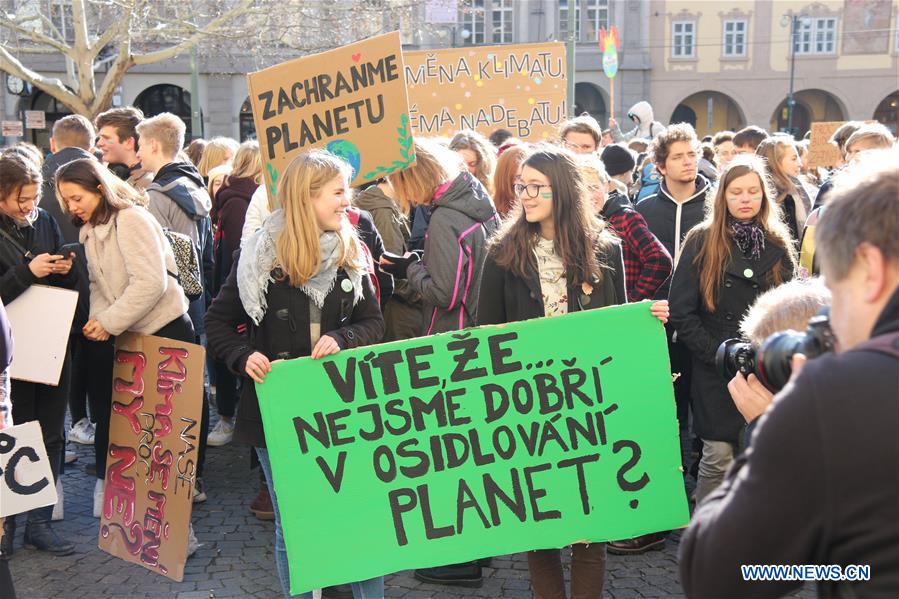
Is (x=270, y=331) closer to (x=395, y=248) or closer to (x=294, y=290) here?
(x=294, y=290)

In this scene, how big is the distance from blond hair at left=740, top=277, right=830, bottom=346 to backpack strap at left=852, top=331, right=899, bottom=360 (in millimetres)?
754

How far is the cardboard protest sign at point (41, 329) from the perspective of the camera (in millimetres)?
4215

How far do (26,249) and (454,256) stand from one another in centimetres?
216

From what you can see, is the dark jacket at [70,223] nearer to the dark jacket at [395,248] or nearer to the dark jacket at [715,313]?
the dark jacket at [395,248]

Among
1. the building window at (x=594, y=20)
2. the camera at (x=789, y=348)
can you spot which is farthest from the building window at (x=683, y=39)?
the camera at (x=789, y=348)

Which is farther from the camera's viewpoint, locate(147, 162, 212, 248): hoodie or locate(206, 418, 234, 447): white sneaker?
locate(206, 418, 234, 447): white sneaker

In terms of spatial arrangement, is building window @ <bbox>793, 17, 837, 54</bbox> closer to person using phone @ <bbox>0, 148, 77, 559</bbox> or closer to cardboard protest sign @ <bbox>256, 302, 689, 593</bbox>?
person using phone @ <bbox>0, 148, 77, 559</bbox>

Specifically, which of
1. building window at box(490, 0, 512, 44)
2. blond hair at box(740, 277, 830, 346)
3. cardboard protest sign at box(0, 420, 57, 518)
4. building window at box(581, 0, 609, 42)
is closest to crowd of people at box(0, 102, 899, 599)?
blond hair at box(740, 277, 830, 346)

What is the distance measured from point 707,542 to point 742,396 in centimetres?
80

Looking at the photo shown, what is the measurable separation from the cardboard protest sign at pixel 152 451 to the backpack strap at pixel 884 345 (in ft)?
9.75

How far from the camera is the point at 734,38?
41.5 meters

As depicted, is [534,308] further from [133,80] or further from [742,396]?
[133,80]

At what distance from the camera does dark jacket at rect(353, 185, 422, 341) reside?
4.60m

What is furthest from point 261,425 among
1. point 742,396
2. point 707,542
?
point 707,542
